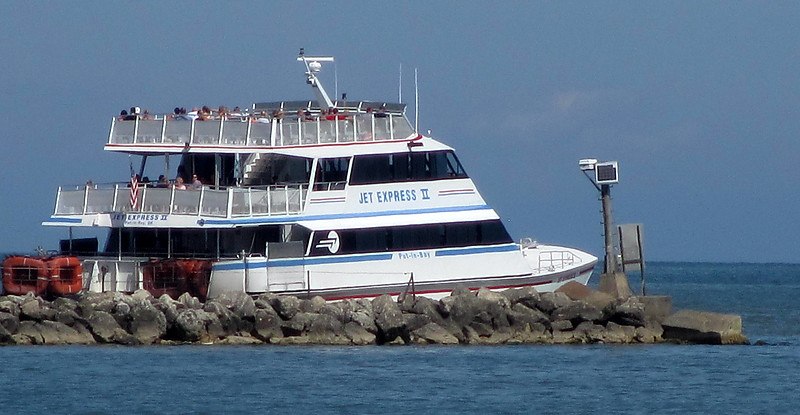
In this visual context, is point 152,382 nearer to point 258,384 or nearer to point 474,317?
point 258,384

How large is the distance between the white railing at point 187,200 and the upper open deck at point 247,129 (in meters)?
1.05

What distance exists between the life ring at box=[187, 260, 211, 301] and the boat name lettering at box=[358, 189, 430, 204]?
12.1ft

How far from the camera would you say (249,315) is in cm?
3969

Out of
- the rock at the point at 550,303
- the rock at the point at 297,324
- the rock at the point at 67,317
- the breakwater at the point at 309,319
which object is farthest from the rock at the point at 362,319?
the rock at the point at 67,317

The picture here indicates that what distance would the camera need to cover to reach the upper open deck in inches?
1654

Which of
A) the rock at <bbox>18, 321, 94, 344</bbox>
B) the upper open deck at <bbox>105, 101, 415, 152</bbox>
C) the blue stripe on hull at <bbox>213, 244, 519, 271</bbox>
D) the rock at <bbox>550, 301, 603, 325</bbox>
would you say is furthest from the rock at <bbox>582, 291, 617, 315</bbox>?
the rock at <bbox>18, 321, 94, 344</bbox>

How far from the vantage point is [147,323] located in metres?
39.5

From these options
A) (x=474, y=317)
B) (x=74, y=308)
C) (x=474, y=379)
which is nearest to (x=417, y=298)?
(x=474, y=317)

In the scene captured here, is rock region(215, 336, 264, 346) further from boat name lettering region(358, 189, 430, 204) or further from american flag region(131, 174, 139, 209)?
boat name lettering region(358, 189, 430, 204)

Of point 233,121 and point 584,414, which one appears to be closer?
point 584,414

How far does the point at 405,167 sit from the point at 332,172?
5.45ft

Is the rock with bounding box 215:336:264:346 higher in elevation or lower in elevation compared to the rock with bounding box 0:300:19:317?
lower

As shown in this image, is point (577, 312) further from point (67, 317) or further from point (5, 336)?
point (5, 336)

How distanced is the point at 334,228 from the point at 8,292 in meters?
7.14
